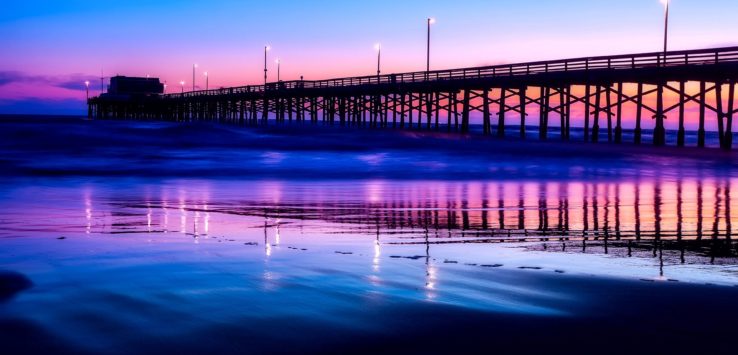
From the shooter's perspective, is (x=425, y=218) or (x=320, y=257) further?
(x=425, y=218)

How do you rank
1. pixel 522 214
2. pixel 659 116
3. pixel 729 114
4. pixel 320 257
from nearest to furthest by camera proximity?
pixel 320 257, pixel 522 214, pixel 729 114, pixel 659 116

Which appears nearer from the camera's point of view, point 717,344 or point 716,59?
point 717,344

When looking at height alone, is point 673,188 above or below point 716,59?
below

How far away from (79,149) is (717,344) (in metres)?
25.0

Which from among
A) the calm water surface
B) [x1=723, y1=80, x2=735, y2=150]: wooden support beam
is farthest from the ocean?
[x1=723, y1=80, x2=735, y2=150]: wooden support beam

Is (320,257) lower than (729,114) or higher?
lower

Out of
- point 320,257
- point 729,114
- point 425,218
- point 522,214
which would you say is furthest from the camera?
point 729,114

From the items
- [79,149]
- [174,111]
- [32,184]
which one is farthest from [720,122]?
[174,111]

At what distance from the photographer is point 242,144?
31281 millimetres

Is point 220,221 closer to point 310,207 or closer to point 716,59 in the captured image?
point 310,207

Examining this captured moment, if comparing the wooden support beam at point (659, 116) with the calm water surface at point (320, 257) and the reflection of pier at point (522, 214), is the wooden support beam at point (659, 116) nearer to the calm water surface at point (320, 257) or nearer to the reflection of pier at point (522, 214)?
the reflection of pier at point (522, 214)

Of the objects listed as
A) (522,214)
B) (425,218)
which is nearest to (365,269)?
(425,218)

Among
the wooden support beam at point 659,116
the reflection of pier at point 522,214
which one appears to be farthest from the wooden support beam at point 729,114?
the reflection of pier at point 522,214

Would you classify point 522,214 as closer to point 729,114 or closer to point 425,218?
point 425,218
